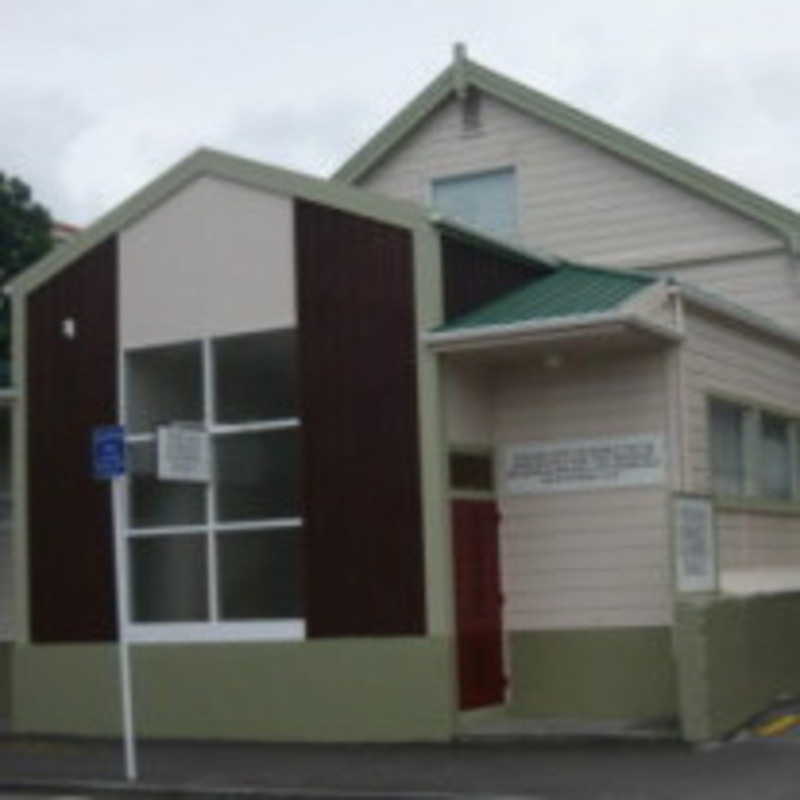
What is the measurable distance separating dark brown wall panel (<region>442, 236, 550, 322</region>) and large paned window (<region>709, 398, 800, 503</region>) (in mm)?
2372

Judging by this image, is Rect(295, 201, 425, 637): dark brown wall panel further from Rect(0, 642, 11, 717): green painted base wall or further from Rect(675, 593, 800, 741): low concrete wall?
Rect(0, 642, 11, 717): green painted base wall

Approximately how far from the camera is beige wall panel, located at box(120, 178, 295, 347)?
1691 cm

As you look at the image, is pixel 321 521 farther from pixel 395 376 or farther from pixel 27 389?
pixel 27 389

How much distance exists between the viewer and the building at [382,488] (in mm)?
15766

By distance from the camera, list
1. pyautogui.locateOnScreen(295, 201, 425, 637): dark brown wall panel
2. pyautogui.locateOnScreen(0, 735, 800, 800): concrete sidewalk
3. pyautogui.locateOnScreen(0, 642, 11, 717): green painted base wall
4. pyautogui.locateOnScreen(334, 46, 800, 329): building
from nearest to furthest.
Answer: pyautogui.locateOnScreen(0, 735, 800, 800): concrete sidewalk, pyautogui.locateOnScreen(295, 201, 425, 637): dark brown wall panel, pyautogui.locateOnScreen(0, 642, 11, 717): green painted base wall, pyautogui.locateOnScreen(334, 46, 800, 329): building

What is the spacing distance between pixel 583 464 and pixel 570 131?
27.5 ft

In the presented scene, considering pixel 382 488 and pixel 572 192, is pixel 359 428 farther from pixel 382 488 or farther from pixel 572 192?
pixel 572 192

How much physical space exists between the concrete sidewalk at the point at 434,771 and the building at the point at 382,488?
0.64 m

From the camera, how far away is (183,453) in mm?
15961

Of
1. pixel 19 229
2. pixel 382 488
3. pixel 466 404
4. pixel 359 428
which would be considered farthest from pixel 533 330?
pixel 19 229

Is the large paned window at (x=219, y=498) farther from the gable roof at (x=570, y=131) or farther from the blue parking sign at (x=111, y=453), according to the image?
the gable roof at (x=570, y=131)

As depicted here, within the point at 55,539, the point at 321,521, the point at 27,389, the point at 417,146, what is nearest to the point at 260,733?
the point at 321,521

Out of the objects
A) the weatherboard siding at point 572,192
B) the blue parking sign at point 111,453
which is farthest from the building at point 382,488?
the weatherboard siding at point 572,192

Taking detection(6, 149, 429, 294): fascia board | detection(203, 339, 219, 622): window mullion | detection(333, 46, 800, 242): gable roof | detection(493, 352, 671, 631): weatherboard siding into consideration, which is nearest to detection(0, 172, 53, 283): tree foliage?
detection(333, 46, 800, 242): gable roof
